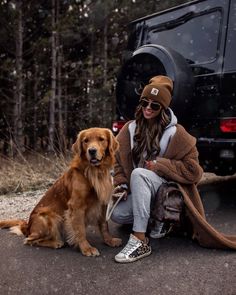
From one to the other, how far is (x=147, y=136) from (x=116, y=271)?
126cm

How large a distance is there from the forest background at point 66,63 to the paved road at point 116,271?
9260 millimetres

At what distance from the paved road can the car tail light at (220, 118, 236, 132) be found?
1.30 metres

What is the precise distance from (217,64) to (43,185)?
12.0ft

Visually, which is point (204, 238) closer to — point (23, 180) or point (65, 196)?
point (65, 196)

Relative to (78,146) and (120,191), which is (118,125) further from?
(78,146)

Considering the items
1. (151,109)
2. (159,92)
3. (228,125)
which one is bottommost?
(228,125)

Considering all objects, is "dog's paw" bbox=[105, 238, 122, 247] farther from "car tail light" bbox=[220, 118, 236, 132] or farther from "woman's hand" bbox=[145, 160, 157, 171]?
"car tail light" bbox=[220, 118, 236, 132]

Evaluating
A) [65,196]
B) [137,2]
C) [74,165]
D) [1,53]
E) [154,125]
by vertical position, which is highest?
[137,2]

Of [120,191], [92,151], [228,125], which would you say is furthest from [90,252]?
[228,125]

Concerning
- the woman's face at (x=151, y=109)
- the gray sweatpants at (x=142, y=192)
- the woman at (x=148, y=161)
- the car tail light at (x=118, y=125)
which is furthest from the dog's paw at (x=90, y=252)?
the car tail light at (x=118, y=125)

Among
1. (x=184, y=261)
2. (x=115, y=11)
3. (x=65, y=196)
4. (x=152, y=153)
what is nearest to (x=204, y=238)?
(x=184, y=261)

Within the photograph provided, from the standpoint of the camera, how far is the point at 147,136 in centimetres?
387

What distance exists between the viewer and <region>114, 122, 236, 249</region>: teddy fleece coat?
3.56 m

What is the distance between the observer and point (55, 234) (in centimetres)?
381
